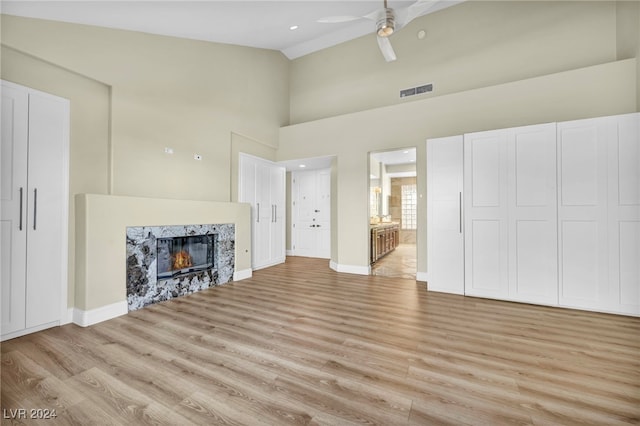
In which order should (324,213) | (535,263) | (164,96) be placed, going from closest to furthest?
(535,263), (164,96), (324,213)

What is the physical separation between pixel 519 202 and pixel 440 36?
3584mm

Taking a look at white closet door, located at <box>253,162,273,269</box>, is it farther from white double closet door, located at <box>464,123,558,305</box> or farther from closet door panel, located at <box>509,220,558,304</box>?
closet door panel, located at <box>509,220,558,304</box>

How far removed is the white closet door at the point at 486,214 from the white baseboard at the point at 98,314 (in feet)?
15.2

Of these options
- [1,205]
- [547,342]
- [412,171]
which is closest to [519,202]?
[547,342]

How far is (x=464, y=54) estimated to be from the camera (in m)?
4.91

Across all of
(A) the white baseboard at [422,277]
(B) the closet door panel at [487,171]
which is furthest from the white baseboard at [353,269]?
(B) the closet door panel at [487,171]

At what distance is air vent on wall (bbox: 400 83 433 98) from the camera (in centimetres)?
519

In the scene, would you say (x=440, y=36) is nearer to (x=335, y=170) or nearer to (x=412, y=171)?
(x=335, y=170)

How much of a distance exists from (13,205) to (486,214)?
18.2 feet

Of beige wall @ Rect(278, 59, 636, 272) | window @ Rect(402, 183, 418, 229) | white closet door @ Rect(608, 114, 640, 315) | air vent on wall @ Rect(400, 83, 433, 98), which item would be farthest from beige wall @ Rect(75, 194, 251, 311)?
window @ Rect(402, 183, 418, 229)

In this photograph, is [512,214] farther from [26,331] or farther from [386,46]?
[26,331]

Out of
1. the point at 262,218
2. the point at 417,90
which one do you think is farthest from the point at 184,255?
the point at 417,90

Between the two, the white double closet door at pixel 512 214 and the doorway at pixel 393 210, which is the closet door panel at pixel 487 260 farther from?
the doorway at pixel 393 210

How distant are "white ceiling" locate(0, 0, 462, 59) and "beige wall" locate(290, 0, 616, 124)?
Result: 1.28 feet
